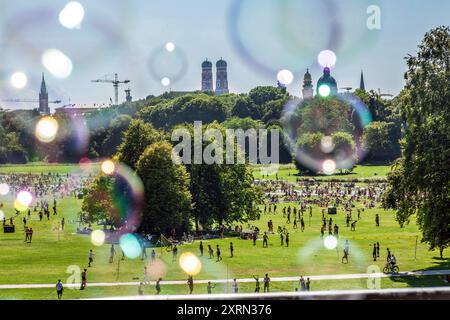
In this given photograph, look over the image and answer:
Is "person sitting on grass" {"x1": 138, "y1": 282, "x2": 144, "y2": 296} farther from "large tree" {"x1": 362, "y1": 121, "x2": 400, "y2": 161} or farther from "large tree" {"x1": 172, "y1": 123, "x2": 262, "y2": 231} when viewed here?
"large tree" {"x1": 362, "y1": 121, "x2": 400, "y2": 161}

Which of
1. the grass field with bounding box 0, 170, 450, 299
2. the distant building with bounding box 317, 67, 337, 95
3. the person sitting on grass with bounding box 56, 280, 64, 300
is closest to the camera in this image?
the person sitting on grass with bounding box 56, 280, 64, 300

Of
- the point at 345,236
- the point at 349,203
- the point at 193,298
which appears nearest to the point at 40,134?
the point at 349,203

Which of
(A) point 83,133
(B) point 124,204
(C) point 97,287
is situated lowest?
(C) point 97,287

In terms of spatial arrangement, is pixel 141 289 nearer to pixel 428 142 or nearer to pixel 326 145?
pixel 428 142

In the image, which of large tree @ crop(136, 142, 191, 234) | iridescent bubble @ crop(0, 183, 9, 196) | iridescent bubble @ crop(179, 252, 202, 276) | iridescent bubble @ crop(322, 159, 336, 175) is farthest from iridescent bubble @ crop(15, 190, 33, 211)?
iridescent bubble @ crop(322, 159, 336, 175)

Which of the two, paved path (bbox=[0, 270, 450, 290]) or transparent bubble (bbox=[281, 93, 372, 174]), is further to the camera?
transparent bubble (bbox=[281, 93, 372, 174])

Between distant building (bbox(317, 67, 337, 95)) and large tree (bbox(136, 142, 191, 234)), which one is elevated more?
distant building (bbox(317, 67, 337, 95))
